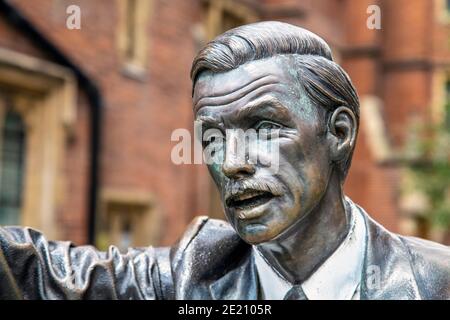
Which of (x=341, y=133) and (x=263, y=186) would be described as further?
(x=341, y=133)

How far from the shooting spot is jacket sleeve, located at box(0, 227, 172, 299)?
177 cm

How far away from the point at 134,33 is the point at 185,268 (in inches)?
426

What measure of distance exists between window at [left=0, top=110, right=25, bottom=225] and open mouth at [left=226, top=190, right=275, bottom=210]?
8624 millimetres

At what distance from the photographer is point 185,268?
6.10ft

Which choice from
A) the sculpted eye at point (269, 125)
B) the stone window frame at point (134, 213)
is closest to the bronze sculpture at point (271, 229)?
the sculpted eye at point (269, 125)

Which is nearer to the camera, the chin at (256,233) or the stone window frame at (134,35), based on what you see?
the chin at (256,233)

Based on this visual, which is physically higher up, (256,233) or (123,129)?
(123,129)

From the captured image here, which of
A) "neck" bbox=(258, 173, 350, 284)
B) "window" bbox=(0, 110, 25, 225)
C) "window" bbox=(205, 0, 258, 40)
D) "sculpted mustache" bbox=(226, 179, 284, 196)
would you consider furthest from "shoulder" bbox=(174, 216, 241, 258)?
"window" bbox=(205, 0, 258, 40)

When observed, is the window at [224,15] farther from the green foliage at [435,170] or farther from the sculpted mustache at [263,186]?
the sculpted mustache at [263,186]

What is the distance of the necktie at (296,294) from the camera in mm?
1774

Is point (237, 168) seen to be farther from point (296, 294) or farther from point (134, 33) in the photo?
point (134, 33)

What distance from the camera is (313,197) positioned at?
66.6 inches

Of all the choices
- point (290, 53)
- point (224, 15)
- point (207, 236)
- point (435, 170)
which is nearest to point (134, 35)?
point (224, 15)

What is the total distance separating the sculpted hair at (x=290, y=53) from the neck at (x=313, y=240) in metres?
0.08
